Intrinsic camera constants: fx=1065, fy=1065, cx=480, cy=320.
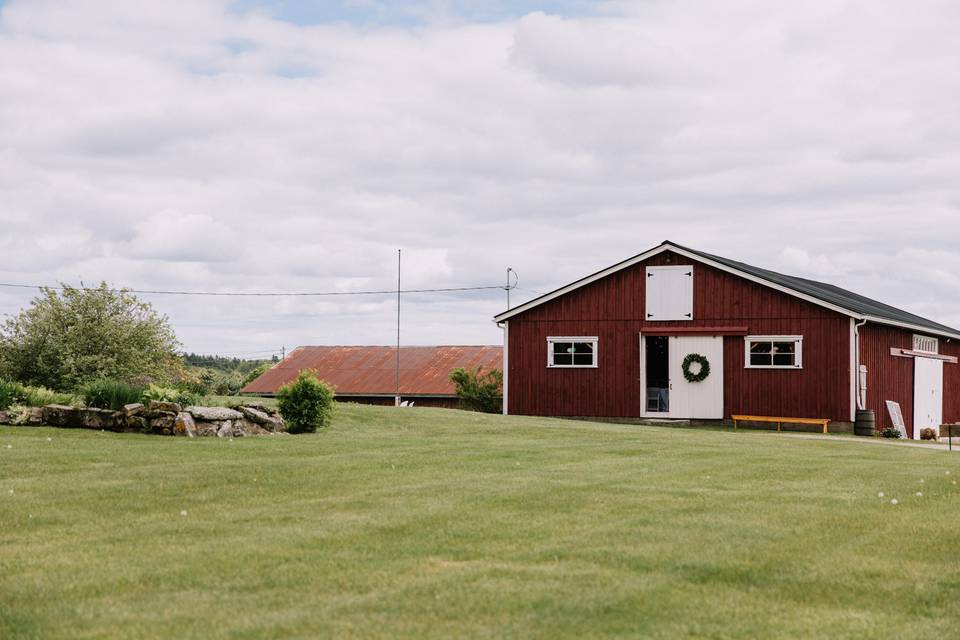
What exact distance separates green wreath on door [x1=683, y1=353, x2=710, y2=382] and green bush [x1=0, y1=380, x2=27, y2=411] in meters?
19.3

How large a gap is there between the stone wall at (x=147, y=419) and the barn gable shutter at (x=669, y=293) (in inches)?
639

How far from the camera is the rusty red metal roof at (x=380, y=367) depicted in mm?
47844

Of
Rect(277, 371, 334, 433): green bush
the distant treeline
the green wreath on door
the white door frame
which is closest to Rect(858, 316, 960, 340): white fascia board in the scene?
the white door frame

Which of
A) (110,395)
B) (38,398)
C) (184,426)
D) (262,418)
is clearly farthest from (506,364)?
(38,398)

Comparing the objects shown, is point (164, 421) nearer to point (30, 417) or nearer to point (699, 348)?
point (30, 417)

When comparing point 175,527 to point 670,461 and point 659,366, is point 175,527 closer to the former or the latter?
point 670,461

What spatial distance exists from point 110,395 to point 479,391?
Result: 20015 mm

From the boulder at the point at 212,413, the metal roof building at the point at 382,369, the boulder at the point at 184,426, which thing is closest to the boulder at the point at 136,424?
the boulder at the point at 184,426

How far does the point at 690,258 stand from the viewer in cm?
3312

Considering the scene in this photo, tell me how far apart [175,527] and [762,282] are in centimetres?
2553

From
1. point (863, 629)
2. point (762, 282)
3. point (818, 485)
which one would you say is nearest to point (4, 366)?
point (762, 282)

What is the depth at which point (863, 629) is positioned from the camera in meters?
6.39

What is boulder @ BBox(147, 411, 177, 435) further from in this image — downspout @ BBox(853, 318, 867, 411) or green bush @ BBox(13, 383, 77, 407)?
downspout @ BBox(853, 318, 867, 411)

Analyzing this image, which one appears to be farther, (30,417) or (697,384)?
(697,384)
